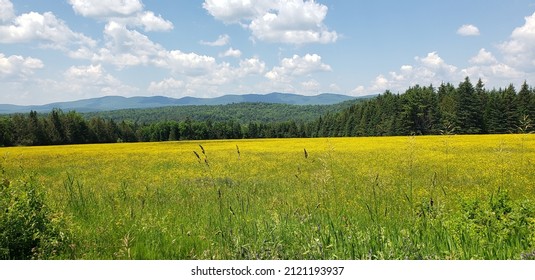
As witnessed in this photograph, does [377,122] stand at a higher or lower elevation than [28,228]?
lower

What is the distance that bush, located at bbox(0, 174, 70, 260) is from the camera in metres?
4.33

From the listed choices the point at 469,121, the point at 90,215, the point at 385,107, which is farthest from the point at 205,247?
the point at 385,107

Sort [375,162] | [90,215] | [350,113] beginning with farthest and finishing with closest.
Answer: [350,113] → [375,162] → [90,215]

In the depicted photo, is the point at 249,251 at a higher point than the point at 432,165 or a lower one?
higher

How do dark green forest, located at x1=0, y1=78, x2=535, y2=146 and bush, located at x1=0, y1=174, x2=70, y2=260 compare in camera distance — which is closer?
bush, located at x1=0, y1=174, x2=70, y2=260

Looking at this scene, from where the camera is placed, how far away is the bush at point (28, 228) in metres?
4.33

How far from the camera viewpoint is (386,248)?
13.4ft

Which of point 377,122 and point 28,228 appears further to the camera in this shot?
point 377,122

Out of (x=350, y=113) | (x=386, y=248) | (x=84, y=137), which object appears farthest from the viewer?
(x=350, y=113)

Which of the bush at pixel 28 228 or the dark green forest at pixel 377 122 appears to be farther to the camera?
the dark green forest at pixel 377 122

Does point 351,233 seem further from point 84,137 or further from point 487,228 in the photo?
point 84,137

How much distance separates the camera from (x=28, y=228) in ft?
14.6

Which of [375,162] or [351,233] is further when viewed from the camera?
[375,162]

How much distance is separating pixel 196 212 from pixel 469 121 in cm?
6806
